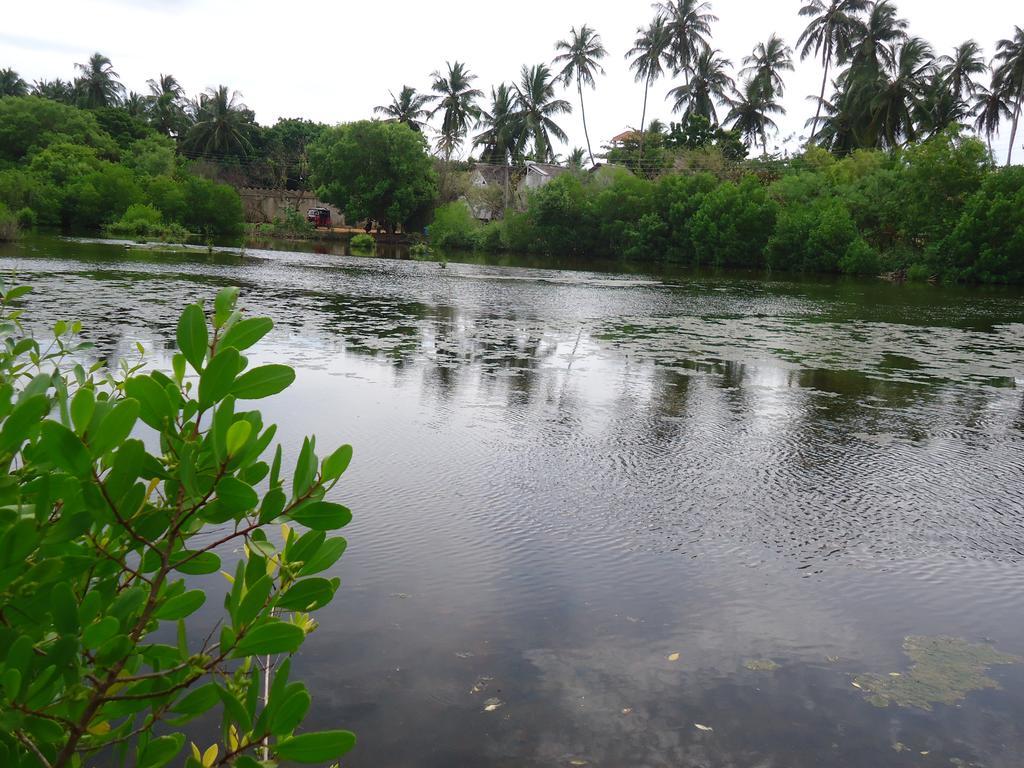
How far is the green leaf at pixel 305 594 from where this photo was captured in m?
1.17

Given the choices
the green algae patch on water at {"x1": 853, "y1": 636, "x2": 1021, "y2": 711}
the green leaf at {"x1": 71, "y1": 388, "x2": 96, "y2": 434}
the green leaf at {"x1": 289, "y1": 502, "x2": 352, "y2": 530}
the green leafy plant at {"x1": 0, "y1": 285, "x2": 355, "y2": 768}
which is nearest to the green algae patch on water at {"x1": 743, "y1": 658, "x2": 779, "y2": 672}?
the green algae patch on water at {"x1": 853, "y1": 636, "x2": 1021, "y2": 711}

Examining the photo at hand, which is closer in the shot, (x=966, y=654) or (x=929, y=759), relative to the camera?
(x=929, y=759)

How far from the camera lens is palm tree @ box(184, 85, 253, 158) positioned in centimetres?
5822

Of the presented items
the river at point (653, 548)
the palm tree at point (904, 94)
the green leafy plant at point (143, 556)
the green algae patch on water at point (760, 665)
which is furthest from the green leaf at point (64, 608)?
the palm tree at point (904, 94)

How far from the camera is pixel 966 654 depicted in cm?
319

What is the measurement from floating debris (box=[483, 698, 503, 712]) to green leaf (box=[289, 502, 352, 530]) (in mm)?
1677

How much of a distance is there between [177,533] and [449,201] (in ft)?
172

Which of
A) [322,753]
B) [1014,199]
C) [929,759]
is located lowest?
[929,759]

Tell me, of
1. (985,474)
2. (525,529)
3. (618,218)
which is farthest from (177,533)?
(618,218)

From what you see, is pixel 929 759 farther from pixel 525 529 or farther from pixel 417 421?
pixel 417 421

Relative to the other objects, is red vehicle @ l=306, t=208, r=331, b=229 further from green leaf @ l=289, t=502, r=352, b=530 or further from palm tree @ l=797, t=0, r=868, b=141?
green leaf @ l=289, t=502, r=352, b=530

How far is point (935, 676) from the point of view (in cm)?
301

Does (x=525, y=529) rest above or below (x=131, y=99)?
below

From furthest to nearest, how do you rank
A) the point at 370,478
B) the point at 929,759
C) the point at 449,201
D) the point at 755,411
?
1. the point at 449,201
2. the point at 755,411
3. the point at 370,478
4. the point at 929,759
